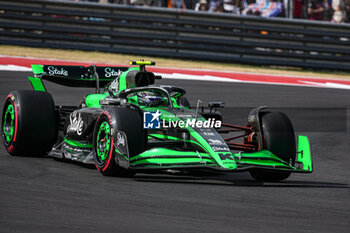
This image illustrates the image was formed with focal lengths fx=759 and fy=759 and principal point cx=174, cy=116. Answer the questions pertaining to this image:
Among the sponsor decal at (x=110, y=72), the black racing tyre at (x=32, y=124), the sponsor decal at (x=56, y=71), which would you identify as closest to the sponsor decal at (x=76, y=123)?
the black racing tyre at (x=32, y=124)

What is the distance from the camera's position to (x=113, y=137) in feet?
25.0

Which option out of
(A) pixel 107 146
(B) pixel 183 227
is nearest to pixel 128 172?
(A) pixel 107 146

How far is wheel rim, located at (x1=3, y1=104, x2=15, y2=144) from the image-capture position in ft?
30.7

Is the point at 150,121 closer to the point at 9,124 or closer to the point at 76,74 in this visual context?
the point at 9,124

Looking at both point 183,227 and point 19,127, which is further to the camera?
point 19,127

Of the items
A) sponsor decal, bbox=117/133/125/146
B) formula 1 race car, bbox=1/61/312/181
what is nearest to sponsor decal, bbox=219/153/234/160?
formula 1 race car, bbox=1/61/312/181

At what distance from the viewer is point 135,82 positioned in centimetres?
895

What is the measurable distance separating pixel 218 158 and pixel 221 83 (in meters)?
10.1

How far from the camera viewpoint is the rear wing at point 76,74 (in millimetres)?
10242

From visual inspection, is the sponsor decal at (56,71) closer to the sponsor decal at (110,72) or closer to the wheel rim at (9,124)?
the sponsor decal at (110,72)

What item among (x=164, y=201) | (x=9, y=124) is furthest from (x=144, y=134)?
(x=9, y=124)

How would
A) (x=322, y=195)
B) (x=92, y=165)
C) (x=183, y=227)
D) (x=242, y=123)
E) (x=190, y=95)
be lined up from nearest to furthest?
(x=183, y=227)
(x=322, y=195)
(x=92, y=165)
(x=242, y=123)
(x=190, y=95)

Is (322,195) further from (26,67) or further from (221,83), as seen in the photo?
(26,67)

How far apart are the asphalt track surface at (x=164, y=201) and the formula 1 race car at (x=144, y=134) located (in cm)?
20
